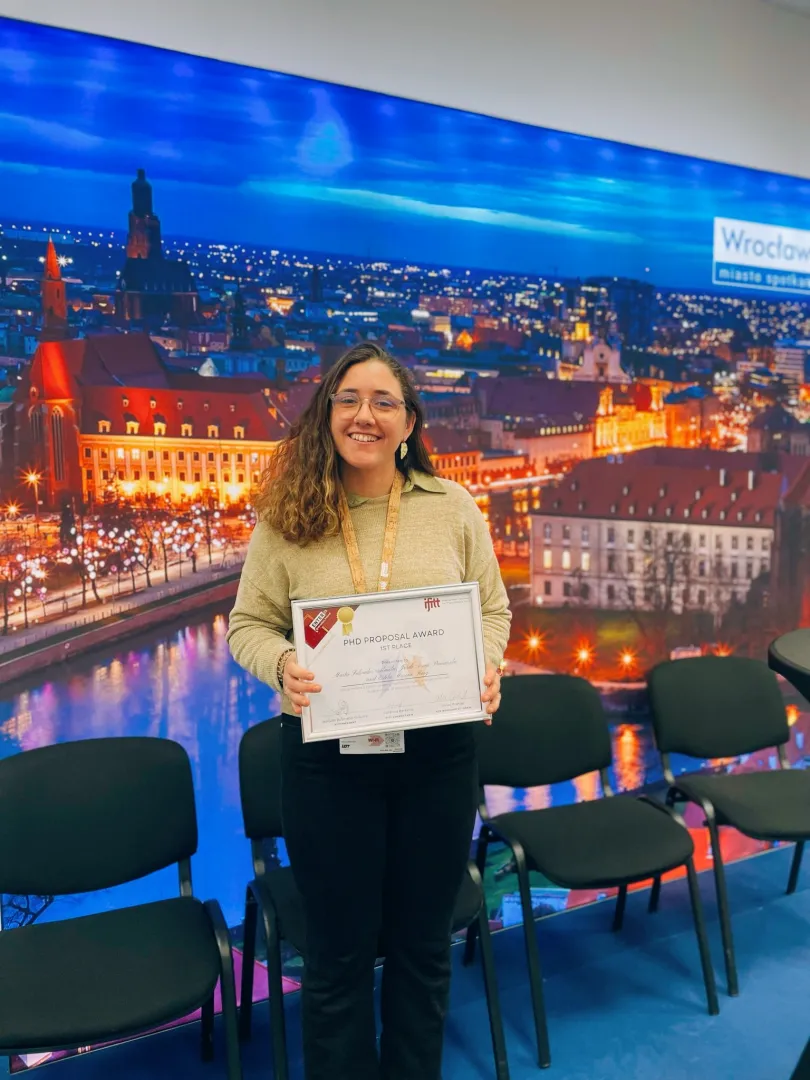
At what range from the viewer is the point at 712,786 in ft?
10.2

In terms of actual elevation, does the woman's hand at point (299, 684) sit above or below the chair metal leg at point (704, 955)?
above

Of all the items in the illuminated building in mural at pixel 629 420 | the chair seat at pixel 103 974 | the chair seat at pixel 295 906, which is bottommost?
the chair seat at pixel 295 906

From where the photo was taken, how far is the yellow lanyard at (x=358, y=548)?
1909 millimetres

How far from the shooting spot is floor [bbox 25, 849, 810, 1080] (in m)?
2.46

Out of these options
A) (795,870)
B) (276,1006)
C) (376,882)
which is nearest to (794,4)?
(795,870)

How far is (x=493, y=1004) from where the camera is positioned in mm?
2410

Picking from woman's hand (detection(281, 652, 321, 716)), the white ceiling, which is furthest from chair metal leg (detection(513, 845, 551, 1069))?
the white ceiling

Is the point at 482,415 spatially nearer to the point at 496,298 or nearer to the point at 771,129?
the point at 496,298

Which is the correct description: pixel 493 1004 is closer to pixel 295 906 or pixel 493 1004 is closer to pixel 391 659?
pixel 295 906

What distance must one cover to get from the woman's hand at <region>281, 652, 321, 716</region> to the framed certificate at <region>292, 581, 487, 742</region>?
0.02m

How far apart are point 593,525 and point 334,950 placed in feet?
6.18

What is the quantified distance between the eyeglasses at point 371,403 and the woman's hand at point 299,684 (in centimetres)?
55

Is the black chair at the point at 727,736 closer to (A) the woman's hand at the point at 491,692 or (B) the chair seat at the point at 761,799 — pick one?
(B) the chair seat at the point at 761,799

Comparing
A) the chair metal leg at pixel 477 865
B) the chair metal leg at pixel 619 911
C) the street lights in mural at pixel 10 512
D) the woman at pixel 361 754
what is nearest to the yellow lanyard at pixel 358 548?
the woman at pixel 361 754
